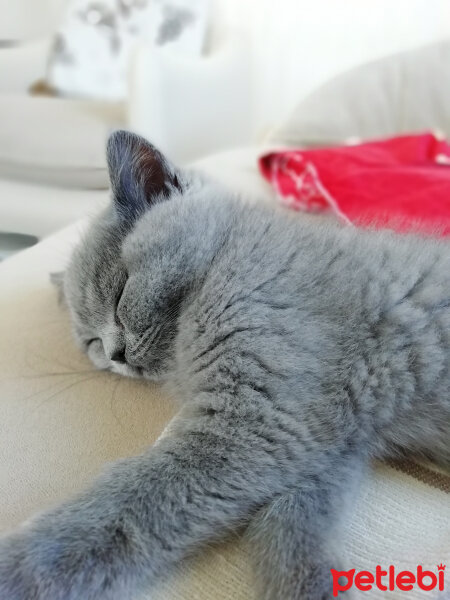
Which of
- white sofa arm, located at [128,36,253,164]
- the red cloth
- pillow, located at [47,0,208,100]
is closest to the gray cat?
the red cloth

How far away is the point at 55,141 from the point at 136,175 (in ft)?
4.74

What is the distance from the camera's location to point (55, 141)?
2.12 meters

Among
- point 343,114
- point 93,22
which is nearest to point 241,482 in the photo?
point 343,114

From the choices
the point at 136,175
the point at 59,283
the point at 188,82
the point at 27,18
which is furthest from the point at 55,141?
the point at 27,18

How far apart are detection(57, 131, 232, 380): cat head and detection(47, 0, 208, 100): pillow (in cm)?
222

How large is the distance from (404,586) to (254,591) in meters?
0.15

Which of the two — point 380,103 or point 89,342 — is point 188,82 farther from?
point 89,342

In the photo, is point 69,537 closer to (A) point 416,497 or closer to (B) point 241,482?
(B) point 241,482

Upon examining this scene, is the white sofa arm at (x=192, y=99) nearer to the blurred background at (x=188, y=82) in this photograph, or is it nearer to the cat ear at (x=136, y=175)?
the blurred background at (x=188, y=82)

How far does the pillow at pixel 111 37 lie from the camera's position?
2797 mm

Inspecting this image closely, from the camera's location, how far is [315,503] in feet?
2.08

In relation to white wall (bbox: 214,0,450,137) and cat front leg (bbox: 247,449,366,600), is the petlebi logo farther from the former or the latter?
white wall (bbox: 214,0,450,137)

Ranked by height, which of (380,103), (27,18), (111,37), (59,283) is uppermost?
(27,18)

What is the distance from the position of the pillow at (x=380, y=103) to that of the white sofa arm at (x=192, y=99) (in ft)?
2.19
